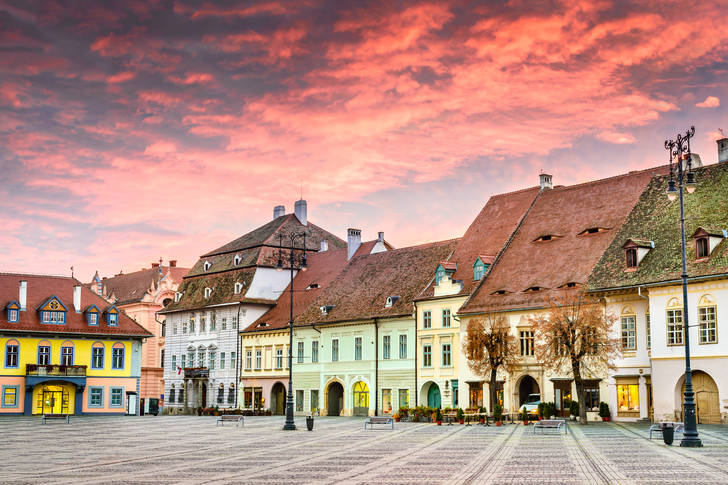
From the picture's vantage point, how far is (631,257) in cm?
5081

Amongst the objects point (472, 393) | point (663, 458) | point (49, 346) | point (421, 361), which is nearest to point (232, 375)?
point (49, 346)

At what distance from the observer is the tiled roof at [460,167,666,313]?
5584 centimetres

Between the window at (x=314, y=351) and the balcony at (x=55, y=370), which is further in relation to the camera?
the window at (x=314, y=351)

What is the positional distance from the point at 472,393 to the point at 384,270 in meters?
17.3

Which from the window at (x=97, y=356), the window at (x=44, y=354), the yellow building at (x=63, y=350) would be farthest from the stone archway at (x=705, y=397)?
the window at (x=44, y=354)

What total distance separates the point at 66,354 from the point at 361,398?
81.3 feet

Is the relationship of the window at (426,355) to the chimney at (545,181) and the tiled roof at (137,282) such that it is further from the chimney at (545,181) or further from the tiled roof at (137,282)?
the tiled roof at (137,282)

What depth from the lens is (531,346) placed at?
185 feet

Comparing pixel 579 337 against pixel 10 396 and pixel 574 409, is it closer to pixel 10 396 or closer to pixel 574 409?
pixel 574 409

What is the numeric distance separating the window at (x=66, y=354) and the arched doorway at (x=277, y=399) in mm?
17164

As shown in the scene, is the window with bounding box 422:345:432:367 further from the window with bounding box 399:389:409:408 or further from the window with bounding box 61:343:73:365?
the window with bounding box 61:343:73:365

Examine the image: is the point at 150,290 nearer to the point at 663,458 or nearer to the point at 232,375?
the point at 232,375

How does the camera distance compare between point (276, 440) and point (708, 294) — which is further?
point (708, 294)

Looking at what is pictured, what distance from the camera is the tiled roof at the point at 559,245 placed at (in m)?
55.8
